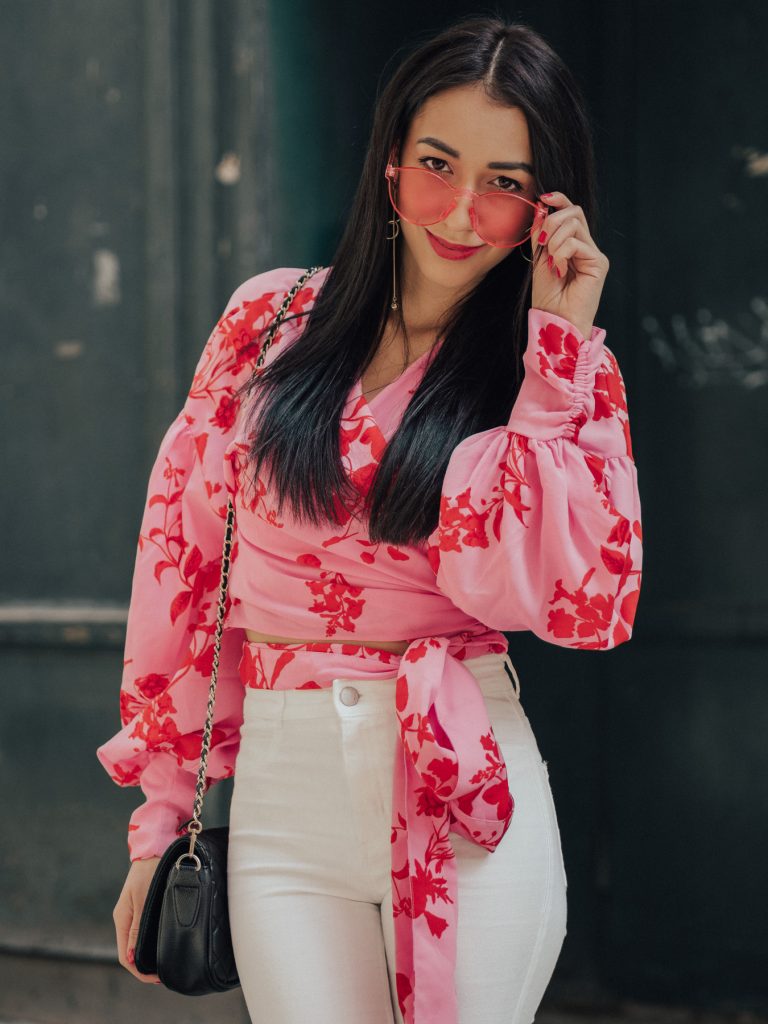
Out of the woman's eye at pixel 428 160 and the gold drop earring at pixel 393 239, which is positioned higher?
the woman's eye at pixel 428 160

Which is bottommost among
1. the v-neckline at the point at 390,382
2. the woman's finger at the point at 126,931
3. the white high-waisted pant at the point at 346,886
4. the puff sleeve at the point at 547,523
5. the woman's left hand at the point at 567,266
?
the woman's finger at the point at 126,931

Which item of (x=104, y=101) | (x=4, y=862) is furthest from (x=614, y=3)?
(x=4, y=862)

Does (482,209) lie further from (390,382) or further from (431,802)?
(431,802)

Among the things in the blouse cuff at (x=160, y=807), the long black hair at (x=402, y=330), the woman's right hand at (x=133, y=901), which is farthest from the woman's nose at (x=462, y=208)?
the woman's right hand at (x=133, y=901)

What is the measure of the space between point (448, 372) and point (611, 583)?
0.41 m

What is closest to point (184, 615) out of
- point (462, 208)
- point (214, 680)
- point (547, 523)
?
point (214, 680)

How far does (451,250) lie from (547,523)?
0.46 meters

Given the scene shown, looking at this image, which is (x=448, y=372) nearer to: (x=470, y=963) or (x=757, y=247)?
(x=470, y=963)

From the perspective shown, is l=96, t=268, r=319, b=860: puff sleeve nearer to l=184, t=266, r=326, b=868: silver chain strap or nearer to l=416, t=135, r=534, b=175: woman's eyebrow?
l=184, t=266, r=326, b=868: silver chain strap

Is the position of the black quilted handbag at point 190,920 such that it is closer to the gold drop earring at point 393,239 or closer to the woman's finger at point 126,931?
Answer: the woman's finger at point 126,931

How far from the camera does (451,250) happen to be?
195cm

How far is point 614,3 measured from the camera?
10.6 ft

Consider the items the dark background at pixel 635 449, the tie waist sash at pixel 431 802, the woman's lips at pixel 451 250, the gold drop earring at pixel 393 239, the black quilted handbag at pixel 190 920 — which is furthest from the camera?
the dark background at pixel 635 449

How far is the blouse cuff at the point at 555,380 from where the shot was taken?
182 centimetres
